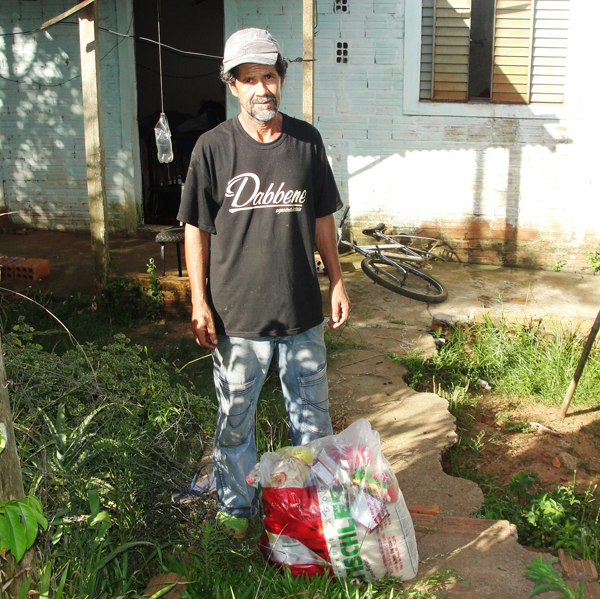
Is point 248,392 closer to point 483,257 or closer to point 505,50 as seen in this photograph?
point 483,257

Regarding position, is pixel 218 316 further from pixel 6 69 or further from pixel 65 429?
pixel 6 69

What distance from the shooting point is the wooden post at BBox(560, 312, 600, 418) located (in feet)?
13.9

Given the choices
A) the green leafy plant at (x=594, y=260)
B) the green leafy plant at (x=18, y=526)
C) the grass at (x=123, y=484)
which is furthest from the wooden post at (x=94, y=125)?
the green leafy plant at (x=594, y=260)

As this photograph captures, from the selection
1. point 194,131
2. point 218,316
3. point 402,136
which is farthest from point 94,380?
→ point 194,131

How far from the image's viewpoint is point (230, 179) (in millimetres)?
2598

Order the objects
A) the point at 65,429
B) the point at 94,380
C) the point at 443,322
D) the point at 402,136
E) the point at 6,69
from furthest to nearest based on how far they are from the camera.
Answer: the point at 6,69
the point at 402,136
the point at 443,322
the point at 94,380
the point at 65,429

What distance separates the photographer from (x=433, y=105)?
7.83 meters

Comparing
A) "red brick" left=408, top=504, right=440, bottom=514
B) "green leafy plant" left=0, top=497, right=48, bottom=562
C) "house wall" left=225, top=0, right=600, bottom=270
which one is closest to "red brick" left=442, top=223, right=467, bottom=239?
"house wall" left=225, top=0, right=600, bottom=270

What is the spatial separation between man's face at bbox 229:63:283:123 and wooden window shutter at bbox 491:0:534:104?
593 centimetres

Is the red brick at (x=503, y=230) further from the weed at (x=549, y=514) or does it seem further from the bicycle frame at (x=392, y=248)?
the weed at (x=549, y=514)

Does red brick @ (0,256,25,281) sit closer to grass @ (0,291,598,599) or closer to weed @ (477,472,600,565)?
grass @ (0,291,598,599)

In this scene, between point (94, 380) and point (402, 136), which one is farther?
point (402, 136)

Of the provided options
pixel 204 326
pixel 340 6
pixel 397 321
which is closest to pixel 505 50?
pixel 340 6

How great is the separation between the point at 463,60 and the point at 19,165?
20.3 ft
